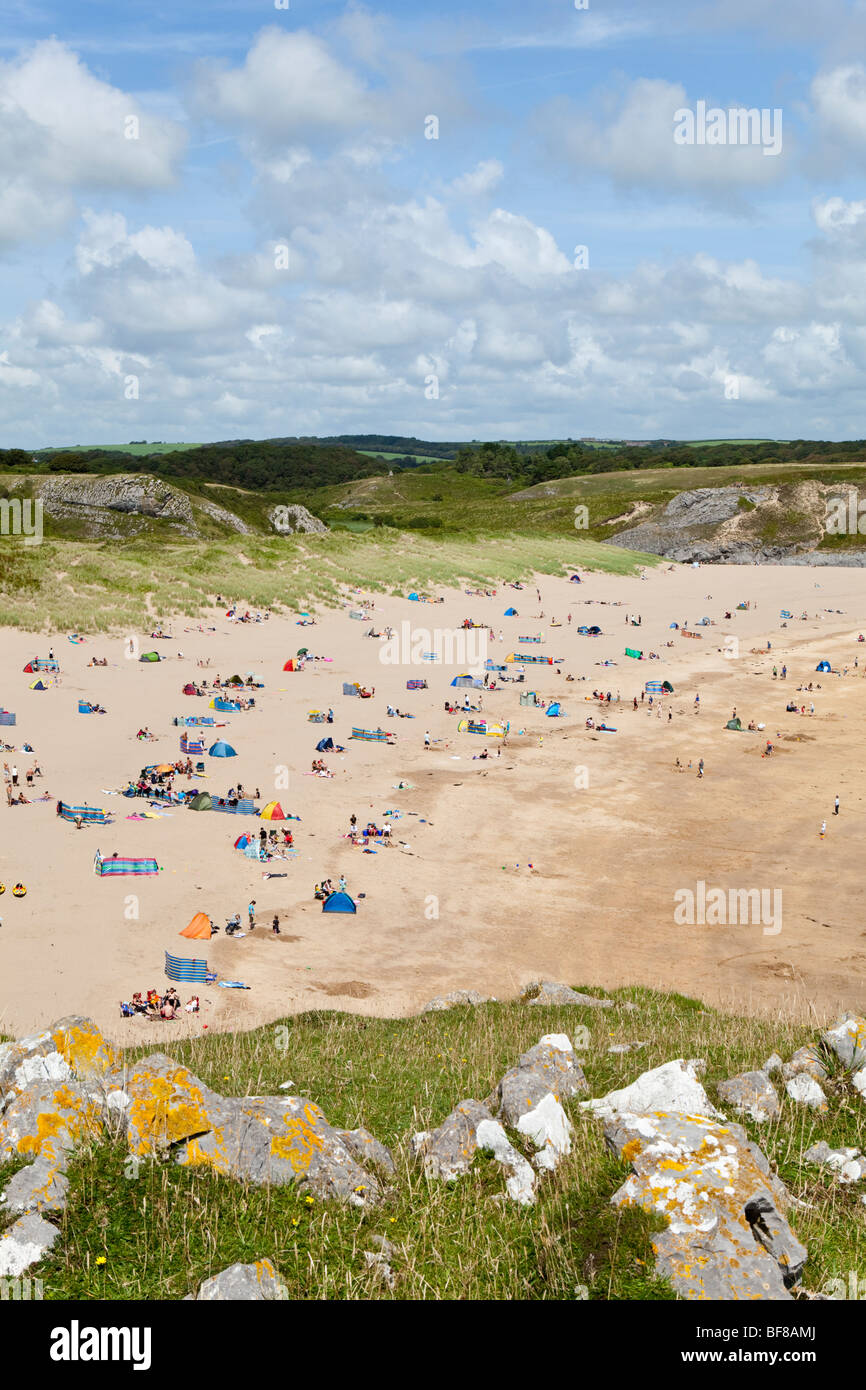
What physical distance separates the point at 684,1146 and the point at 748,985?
15307 mm

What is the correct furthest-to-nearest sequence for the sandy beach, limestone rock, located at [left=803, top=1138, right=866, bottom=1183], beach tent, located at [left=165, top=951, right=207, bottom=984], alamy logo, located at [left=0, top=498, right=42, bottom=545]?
alamy logo, located at [left=0, top=498, right=42, bottom=545] → the sandy beach → beach tent, located at [left=165, top=951, right=207, bottom=984] → limestone rock, located at [left=803, top=1138, right=866, bottom=1183]

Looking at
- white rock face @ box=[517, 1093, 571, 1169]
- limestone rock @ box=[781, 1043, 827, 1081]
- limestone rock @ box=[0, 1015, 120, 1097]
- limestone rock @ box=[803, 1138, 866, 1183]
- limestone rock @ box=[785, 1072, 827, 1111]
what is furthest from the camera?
limestone rock @ box=[781, 1043, 827, 1081]

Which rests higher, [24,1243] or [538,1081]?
[24,1243]

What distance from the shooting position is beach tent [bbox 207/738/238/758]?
36.6 metres

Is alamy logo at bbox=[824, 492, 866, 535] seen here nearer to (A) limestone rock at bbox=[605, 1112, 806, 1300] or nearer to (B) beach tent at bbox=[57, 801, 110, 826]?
(B) beach tent at bbox=[57, 801, 110, 826]

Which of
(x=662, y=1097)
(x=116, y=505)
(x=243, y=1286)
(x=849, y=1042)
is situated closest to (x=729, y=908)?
(x=849, y=1042)

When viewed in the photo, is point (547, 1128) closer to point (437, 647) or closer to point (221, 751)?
point (221, 751)

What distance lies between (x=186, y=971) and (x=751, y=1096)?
1307cm

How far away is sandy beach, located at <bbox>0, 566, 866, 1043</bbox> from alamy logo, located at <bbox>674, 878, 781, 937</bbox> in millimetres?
289

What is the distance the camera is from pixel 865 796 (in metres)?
36.4

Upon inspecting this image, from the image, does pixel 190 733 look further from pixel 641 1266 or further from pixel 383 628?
pixel 641 1266

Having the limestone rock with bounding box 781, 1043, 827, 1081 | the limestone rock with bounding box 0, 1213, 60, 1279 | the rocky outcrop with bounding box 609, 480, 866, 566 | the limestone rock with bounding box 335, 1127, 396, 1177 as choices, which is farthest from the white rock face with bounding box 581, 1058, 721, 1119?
the rocky outcrop with bounding box 609, 480, 866, 566

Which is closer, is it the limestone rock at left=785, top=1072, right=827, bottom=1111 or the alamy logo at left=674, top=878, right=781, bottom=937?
the limestone rock at left=785, top=1072, right=827, bottom=1111

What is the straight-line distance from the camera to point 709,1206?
7320mm
